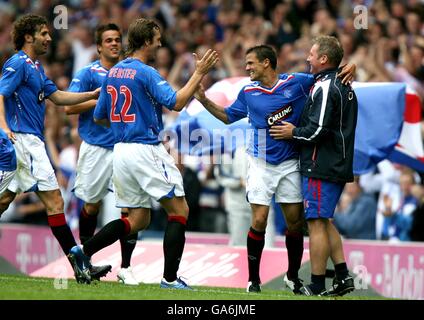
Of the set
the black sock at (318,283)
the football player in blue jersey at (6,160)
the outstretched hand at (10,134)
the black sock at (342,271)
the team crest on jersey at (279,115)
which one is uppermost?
the team crest on jersey at (279,115)

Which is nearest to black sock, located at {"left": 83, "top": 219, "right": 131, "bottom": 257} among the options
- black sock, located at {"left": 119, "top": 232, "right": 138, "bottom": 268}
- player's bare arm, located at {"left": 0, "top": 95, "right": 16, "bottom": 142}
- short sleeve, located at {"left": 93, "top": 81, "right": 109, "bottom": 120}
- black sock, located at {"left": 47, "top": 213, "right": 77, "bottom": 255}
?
black sock, located at {"left": 47, "top": 213, "right": 77, "bottom": 255}

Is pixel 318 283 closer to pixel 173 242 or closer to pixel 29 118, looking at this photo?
pixel 173 242

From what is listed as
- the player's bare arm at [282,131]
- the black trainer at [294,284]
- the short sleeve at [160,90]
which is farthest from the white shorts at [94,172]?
the black trainer at [294,284]

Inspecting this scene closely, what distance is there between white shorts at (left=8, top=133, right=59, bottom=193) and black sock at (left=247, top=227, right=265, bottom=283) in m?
2.02

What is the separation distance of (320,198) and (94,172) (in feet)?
9.34

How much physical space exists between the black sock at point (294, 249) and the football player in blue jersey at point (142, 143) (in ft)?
3.91

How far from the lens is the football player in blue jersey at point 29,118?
1001cm

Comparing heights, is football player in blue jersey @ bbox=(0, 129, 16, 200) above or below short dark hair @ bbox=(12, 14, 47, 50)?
below

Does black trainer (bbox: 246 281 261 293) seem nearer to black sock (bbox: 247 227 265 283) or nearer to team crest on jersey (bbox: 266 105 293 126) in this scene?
black sock (bbox: 247 227 265 283)

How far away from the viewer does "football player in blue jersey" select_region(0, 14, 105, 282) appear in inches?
394

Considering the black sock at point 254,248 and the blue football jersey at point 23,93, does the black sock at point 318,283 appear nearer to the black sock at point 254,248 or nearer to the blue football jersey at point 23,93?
the black sock at point 254,248

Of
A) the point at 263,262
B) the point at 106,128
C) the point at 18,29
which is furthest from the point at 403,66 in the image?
the point at 18,29
